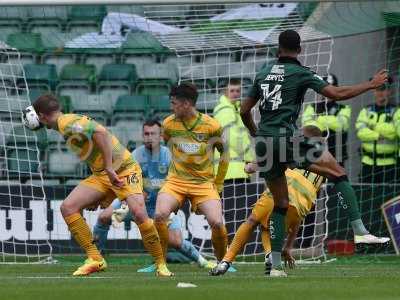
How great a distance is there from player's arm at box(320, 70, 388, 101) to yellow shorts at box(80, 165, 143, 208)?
2541 millimetres

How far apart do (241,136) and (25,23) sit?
4.08 meters

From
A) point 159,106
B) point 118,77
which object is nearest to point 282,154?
point 159,106

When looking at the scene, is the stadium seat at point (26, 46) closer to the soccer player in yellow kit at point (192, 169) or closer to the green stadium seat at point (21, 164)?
the green stadium seat at point (21, 164)

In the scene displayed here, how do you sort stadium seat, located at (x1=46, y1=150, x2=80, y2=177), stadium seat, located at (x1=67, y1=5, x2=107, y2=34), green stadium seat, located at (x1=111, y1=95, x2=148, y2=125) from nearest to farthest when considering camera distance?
stadium seat, located at (x1=46, y1=150, x2=80, y2=177) → green stadium seat, located at (x1=111, y1=95, x2=148, y2=125) → stadium seat, located at (x1=67, y1=5, x2=107, y2=34)

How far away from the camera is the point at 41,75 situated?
1894 centimetres

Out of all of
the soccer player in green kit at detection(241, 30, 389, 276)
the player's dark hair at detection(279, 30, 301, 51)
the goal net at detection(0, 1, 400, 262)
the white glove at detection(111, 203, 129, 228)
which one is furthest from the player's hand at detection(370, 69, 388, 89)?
the white glove at detection(111, 203, 129, 228)

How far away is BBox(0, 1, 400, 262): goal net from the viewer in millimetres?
17219

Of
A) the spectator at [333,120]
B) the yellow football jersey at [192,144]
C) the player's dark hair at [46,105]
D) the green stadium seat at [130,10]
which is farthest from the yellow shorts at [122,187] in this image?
the green stadium seat at [130,10]

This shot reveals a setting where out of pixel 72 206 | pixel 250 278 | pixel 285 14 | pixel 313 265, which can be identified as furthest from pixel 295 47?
pixel 285 14

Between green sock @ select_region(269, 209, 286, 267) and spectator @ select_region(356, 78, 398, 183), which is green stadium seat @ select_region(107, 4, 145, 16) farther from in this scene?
green sock @ select_region(269, 209, 286, 267)

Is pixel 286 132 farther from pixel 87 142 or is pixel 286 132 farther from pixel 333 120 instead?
pixel 333 120

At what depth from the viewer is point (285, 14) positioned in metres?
17.5

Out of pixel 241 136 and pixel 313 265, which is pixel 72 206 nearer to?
pixel 313 265

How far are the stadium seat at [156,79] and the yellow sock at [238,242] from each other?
6522 mm
